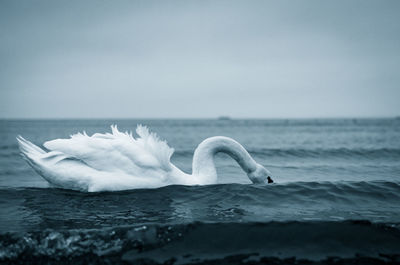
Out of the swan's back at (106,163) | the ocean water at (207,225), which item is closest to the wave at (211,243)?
the ocean water at (207,225)

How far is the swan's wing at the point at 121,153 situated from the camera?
639 cm

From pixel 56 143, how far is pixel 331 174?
7369 millimetres

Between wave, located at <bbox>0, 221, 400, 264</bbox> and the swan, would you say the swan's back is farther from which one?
wave, located at <bbox>0, 221, 400, 264</bbox>

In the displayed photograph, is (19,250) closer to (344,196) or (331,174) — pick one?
(344,196)

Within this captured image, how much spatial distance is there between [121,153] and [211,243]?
2684mm

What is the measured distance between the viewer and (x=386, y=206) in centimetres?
606

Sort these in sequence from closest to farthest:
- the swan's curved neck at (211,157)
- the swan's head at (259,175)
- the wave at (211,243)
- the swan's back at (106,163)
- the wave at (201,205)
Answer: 1. the wave at (211,243)
2. the wave at (201,205)
3. the swan's back at (106,163)
4. the swan's curved neck at (211,157)
5. the swan's head at (259,175)

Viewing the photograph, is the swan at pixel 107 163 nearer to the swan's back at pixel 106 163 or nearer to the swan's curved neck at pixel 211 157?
the swan's back at pixel 106 163

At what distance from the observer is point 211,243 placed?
4.43 metres

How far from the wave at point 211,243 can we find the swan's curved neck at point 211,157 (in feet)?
7.55

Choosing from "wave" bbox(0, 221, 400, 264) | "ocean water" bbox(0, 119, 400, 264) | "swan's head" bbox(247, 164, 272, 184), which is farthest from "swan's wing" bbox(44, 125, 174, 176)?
"wave" bbox(0, 221, 400, 264)

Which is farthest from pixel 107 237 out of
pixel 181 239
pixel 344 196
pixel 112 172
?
pixel 344 196

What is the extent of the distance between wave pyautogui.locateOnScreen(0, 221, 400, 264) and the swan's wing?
1.95m

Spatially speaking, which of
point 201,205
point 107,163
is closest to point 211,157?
point 201,205
